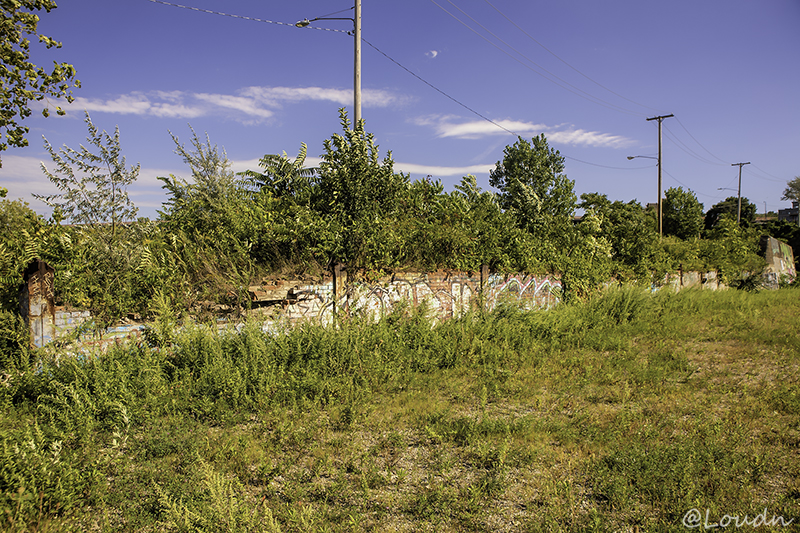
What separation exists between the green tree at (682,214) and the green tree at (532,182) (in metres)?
14.5

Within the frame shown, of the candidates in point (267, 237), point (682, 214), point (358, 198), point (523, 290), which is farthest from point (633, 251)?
point (682, 214)

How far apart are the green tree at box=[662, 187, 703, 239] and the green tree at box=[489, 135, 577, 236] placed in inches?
569

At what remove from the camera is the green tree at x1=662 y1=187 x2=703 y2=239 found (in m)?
29.9

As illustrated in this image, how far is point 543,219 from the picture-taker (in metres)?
14.1

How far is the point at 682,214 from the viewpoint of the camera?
99.6 feet

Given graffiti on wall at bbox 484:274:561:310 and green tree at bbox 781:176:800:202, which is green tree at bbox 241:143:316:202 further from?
green tree at bbox 781:176:800:202

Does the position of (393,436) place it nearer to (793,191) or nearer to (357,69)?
(357,69)

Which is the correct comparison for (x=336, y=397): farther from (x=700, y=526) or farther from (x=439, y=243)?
(x=439, y=243)

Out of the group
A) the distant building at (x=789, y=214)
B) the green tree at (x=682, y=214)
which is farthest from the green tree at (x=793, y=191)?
the green tree at (x=682, y=214)

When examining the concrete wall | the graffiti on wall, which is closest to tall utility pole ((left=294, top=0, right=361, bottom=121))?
the graffiti on wall

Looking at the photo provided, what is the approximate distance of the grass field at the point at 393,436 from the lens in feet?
10.8

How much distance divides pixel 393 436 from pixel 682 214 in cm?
3339

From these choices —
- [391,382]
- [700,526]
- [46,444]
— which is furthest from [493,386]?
[46,444]
